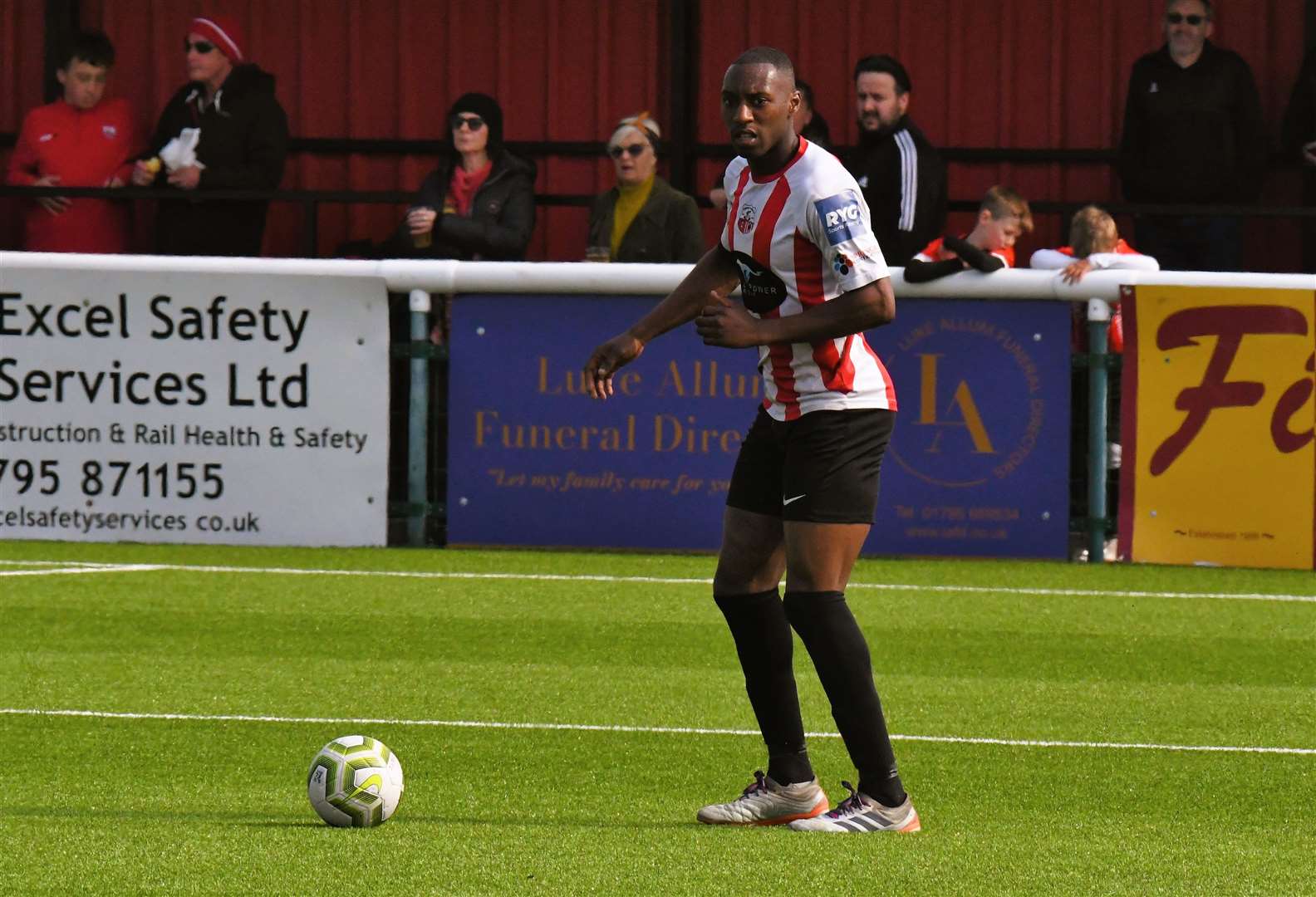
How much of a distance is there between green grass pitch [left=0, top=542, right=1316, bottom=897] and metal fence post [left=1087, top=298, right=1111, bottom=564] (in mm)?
400

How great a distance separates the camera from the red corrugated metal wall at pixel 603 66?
1619 cm

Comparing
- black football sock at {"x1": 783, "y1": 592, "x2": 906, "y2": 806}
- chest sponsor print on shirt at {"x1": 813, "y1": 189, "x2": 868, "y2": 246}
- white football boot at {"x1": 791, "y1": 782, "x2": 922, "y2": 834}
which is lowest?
white football boot at {"x1": 791, "y1": 782, "x2": 922, "y2": 834}

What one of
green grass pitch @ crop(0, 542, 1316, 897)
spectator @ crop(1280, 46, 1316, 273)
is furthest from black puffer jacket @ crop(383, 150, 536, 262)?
spectator @ crop(1280, 46, 1316, 273)

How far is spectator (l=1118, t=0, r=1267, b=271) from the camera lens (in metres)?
13.5

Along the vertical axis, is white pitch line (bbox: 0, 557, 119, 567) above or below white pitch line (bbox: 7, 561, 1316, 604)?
above

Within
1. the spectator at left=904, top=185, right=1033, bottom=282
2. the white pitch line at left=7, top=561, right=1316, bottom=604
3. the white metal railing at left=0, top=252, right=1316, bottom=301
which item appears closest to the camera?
the white pitch line at left=7, top=561, right=1316, bottom=604

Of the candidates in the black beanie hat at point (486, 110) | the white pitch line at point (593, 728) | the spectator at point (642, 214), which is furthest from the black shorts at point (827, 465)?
the black beanie hat at point (486, 110)

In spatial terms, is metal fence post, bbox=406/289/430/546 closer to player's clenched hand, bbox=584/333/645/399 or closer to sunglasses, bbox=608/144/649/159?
A: sunglasses, bbox=608/144/649/159

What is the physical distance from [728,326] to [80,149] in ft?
32.8

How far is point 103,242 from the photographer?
1462cm

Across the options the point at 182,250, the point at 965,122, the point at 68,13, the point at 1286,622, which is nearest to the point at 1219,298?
the point at 1286,622

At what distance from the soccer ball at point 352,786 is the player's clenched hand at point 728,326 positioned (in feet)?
4.27

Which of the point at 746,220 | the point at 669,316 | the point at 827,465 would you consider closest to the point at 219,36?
the point at 669,316

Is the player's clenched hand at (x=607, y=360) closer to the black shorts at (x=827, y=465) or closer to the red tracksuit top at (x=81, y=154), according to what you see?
the black shorts at (x=827, y=465)
